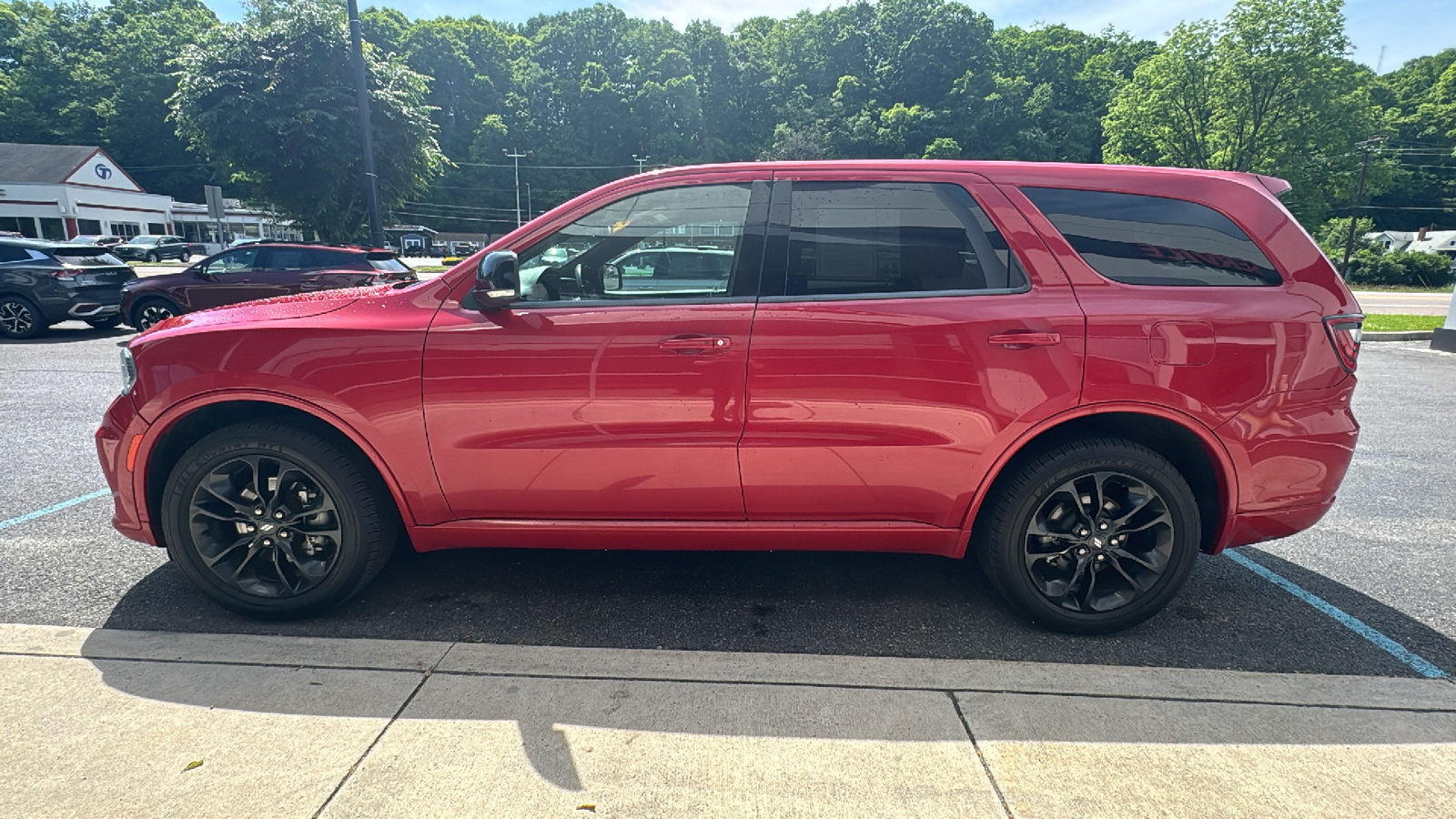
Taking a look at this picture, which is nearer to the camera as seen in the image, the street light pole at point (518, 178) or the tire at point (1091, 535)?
the tire at point (1091, 535)

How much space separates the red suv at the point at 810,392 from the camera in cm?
274

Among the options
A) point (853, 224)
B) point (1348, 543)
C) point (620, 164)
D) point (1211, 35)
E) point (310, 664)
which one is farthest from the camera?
point (620, 164)

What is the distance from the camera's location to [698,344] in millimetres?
2744

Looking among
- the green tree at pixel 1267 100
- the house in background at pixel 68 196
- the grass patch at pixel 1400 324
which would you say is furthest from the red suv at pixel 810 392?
the house in background at pixel 68 196

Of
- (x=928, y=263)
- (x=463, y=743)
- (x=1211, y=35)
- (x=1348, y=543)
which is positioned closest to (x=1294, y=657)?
(x=1348, y=543)

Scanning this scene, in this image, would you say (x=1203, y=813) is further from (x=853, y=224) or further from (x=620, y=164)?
(x=620, y=164)

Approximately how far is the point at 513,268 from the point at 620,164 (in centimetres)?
8713

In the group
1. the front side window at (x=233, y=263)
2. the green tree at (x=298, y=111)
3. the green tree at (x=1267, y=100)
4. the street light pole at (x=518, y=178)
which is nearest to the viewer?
the front side window at (x=233, y=263)

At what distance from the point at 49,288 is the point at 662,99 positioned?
80.8 m

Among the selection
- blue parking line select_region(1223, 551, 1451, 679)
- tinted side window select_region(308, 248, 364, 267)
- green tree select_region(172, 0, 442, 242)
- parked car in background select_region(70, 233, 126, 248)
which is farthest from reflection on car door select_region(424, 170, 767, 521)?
parked car in background select_region(70, 233, 126, 248)

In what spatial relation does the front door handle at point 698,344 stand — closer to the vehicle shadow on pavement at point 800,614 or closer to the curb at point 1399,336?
the vehicle shadow on pavement at point 800,614

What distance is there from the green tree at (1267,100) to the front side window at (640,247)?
166ft

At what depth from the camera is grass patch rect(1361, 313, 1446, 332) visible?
14225mm

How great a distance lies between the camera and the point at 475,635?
2.97m
